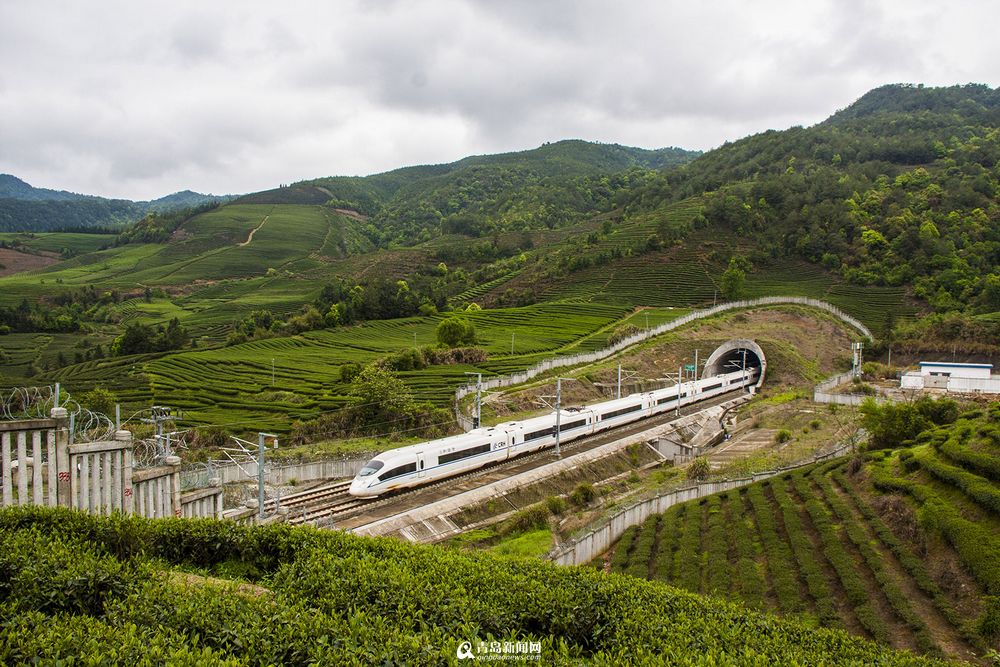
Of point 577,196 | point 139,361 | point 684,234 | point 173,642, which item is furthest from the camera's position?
point 577,196

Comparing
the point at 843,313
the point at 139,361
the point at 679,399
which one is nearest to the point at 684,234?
the point at 843,313

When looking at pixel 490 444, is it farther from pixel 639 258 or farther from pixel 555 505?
pixel 639 258

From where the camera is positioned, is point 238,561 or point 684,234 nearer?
point 238,561

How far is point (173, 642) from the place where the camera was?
667 centimetres

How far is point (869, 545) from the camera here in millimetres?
17672

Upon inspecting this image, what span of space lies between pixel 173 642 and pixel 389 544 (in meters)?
4.36

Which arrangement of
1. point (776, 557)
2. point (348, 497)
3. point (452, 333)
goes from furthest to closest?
1. point (452, 333)
2. point (348, 497)
3. point (776, 557)

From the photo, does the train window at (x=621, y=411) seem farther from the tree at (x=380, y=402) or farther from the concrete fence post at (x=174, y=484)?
the concrete fence post at (x=174, y=484)

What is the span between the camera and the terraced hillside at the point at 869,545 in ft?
46.8

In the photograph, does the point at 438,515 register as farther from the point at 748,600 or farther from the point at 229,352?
the point at 229,352

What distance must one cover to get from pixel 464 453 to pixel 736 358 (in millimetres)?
42726

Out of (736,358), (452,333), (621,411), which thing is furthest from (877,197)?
(621,411)

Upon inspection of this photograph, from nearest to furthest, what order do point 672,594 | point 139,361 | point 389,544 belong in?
point 672,594 < point 389,544 < point 139,361

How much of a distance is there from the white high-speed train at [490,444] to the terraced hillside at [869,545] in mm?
8593
